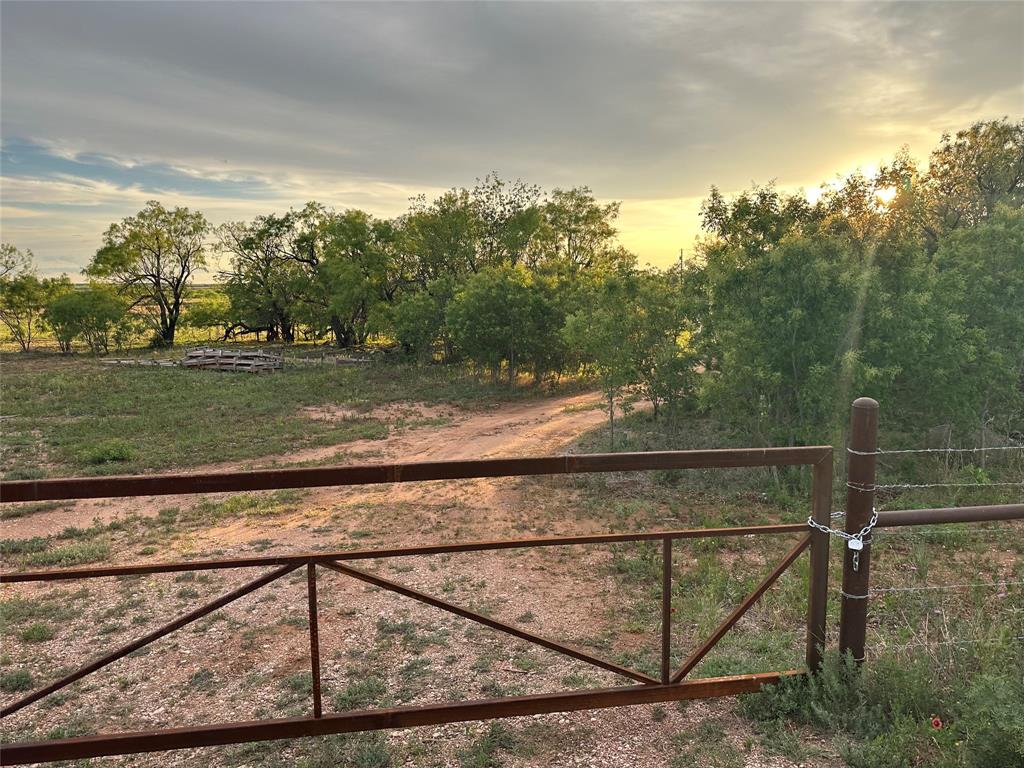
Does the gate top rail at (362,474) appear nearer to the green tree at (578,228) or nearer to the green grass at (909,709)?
the green grass at (909,709)

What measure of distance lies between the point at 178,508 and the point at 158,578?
263cm

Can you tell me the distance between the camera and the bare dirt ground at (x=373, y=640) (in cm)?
321

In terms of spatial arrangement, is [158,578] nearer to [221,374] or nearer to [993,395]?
[993,395]

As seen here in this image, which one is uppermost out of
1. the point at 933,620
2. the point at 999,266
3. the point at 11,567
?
the point at 999,266

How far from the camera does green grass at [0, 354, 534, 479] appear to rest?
11312mm

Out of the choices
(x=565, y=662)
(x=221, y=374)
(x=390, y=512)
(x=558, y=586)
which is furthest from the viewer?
(x=221, y=374)

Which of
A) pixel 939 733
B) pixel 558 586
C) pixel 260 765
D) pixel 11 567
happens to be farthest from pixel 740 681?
pixel 11 567

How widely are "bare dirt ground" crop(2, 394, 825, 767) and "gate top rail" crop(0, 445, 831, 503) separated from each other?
4.55 ft

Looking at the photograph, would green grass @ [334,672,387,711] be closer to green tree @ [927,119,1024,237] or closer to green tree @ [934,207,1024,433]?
green tree @ [934,207,1024,433]

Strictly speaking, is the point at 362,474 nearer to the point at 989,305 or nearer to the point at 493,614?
the point at 493,614

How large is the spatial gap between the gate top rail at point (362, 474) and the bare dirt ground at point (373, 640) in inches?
54.6

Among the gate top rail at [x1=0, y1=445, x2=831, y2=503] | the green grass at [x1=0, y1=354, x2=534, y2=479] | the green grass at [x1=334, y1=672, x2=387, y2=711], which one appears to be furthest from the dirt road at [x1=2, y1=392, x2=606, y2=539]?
the gate top rail at [x1=0, y1=445, x2=831, y2=503]

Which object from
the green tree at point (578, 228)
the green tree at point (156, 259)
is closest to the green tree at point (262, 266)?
the green tree at point (156, 259)

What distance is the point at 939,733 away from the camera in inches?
104
